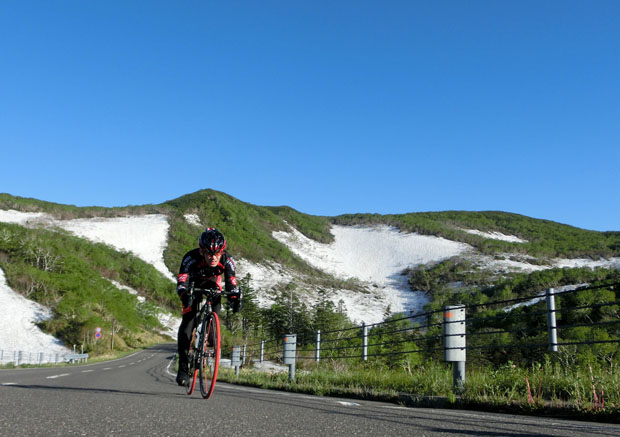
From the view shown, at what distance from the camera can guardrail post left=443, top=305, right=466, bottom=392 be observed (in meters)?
6.33

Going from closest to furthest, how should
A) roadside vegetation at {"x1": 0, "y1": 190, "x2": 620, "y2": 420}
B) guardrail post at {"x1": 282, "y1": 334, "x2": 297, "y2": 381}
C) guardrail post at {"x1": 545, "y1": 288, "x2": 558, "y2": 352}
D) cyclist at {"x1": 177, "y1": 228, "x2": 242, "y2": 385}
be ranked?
cyclist at {"x1": 177, "y1": 228, "x2": 242, "y2": 385} → roadside vegetation at {"x1": 0, "y1": 190, "x2": 620, "y2": 420} → guardrail post at {"x1": 545, "y1": 288, "x2": 558, "y2": 352} → guardrail post at {"x1": 282, "y1": 334, "x2": 297, "y2": 381}

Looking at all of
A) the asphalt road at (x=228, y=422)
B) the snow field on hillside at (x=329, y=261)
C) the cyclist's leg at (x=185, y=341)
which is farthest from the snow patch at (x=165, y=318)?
the asphalt road at (x=228, y=422)

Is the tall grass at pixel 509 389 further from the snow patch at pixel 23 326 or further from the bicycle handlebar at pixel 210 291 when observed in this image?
the snow patch at pixel 23 326

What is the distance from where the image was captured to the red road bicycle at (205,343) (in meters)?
5.47

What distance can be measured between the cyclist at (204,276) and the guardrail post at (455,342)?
2.88 meters

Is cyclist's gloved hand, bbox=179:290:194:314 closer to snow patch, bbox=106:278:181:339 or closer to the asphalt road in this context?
the asphalt road

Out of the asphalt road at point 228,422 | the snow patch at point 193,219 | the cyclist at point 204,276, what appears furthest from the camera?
the snow patch at point 193,219

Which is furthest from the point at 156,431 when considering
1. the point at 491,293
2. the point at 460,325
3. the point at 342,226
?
the point at 342,226

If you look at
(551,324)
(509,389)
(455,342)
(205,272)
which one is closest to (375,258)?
(455,342)

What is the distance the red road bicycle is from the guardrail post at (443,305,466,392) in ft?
9.82

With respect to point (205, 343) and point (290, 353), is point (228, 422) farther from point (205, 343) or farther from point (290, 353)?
point (290, 353)

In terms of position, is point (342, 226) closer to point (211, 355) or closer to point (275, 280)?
point (275, 280)

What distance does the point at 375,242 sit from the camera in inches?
→ 4985

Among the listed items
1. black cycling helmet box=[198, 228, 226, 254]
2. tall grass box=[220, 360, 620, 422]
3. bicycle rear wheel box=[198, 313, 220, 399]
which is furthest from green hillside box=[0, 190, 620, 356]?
black cycling helmet box=[198, 228, 226, 254]
